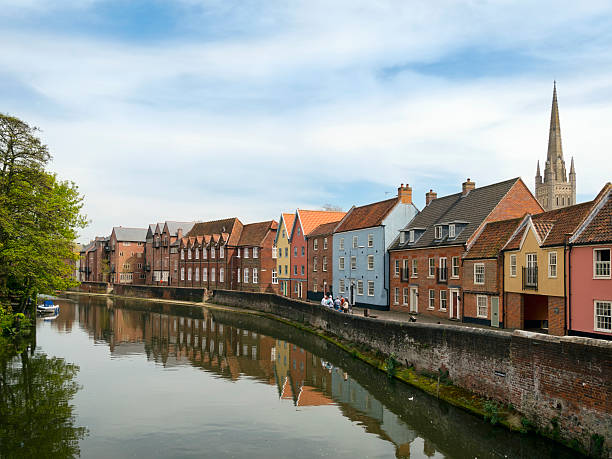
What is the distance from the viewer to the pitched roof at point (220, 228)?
83.3 meters

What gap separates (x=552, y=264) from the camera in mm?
27109

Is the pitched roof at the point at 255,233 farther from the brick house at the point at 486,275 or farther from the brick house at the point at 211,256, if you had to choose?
the brick house at the point at 486,275

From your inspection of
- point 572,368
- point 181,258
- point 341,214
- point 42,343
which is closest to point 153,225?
point 181,258

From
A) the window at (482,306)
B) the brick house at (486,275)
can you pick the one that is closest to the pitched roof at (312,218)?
the brick house at (486,275)

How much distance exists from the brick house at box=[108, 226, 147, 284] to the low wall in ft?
304

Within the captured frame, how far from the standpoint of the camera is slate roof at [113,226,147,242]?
112 metres

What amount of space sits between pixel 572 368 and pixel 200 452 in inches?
516

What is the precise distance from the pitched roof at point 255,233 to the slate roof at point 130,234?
40277mm

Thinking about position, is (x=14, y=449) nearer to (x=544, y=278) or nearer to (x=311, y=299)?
(x=544, y=278)

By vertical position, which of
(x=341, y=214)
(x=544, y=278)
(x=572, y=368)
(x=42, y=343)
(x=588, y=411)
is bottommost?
(x=42, y=343)

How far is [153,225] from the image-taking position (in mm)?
109062

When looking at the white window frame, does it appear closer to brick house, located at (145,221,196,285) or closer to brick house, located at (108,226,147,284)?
brick house, located at (145,221,196,285)

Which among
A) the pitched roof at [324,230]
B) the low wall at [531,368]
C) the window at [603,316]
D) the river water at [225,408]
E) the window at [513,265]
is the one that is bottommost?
the river water at [225,408]

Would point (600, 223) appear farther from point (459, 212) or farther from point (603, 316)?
point (459, 212)
